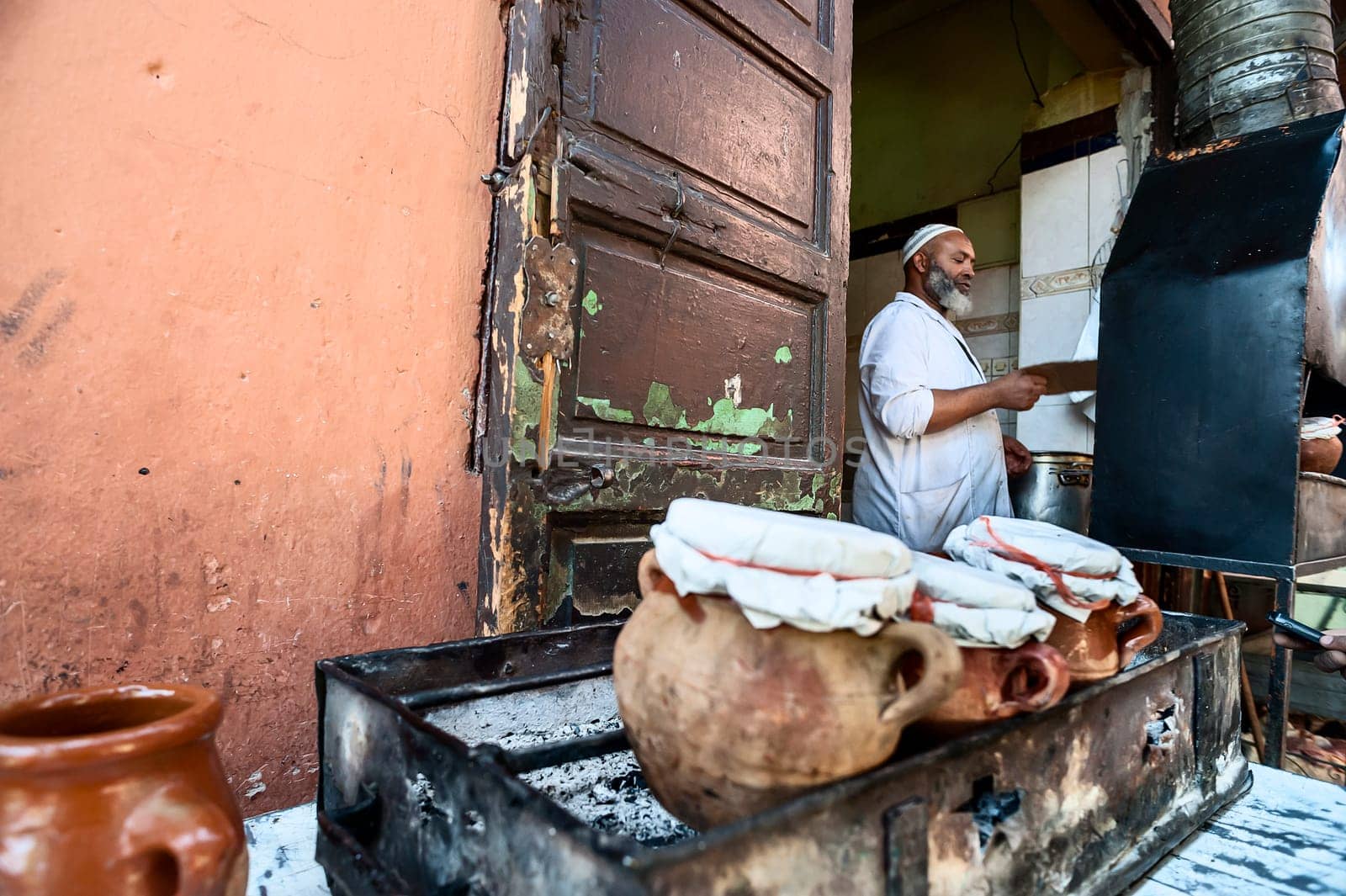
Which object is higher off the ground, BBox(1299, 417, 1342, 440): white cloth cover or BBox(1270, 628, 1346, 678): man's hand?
BBox(1299, 417, 1342, 440): white cloth cover

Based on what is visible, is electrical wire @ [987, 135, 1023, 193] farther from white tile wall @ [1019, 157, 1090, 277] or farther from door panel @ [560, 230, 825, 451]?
door panel @ [560, 230, 825, 451]

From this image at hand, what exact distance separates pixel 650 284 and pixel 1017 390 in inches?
48.4

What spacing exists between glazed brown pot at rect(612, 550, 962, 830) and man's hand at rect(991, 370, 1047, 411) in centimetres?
174

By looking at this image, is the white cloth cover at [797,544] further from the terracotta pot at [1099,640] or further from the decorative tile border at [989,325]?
the decorative tile border at [989,325]

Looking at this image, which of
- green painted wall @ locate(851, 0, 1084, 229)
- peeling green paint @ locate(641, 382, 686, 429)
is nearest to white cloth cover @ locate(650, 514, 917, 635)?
peeling green paint @ locate(641, 382, 686, 429)

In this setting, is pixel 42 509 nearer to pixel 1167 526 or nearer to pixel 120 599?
pixel 120 599

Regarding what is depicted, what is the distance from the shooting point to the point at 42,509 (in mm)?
934

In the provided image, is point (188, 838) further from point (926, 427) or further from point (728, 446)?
point (926, 427)

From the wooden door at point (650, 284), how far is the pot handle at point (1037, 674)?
0.88 metres

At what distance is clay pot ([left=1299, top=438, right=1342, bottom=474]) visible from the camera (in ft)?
6.08

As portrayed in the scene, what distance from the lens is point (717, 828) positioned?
48 centimetres

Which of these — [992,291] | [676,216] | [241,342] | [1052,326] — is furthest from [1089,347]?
[241,342]

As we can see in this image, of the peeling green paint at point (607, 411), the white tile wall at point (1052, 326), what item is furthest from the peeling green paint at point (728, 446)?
the white tile wall at point (1052, 326)

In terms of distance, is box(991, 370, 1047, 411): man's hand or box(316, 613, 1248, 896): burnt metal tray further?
box(991, 370, 1047, 411): man's hand
